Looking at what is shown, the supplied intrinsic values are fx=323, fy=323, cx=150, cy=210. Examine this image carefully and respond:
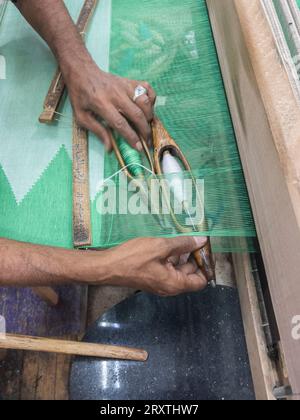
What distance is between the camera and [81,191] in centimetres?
99

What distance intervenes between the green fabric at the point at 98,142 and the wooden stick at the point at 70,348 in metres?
0.31

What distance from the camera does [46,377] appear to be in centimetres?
141

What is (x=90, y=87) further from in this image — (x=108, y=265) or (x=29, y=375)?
(x=29, y=375)

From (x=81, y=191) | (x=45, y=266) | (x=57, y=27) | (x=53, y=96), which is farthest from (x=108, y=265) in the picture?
(x=57, y=27)

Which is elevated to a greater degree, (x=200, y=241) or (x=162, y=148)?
(x=162, y=148)

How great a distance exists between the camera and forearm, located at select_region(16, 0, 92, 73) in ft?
3.70

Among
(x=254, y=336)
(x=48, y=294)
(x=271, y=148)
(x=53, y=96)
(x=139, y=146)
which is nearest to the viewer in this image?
(x=271, y=148)

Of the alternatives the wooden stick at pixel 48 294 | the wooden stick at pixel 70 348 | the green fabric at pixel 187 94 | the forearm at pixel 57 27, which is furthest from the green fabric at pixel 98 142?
the wooden stick at pixel 48 294

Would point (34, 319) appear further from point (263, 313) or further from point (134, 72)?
point (134, 72)

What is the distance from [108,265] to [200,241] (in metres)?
0.23

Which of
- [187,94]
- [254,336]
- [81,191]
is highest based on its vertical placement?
[187,94]

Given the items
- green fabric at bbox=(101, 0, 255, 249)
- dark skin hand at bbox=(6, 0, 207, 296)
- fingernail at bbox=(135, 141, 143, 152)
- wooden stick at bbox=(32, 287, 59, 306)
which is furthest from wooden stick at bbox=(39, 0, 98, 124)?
wooden stick at bbox=(32, 287, 59, 306)

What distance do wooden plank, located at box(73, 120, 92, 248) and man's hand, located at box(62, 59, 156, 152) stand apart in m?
0.05

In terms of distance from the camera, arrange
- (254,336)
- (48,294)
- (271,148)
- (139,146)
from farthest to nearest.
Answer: (48,294), (139,146), (254,336), (271,148)
